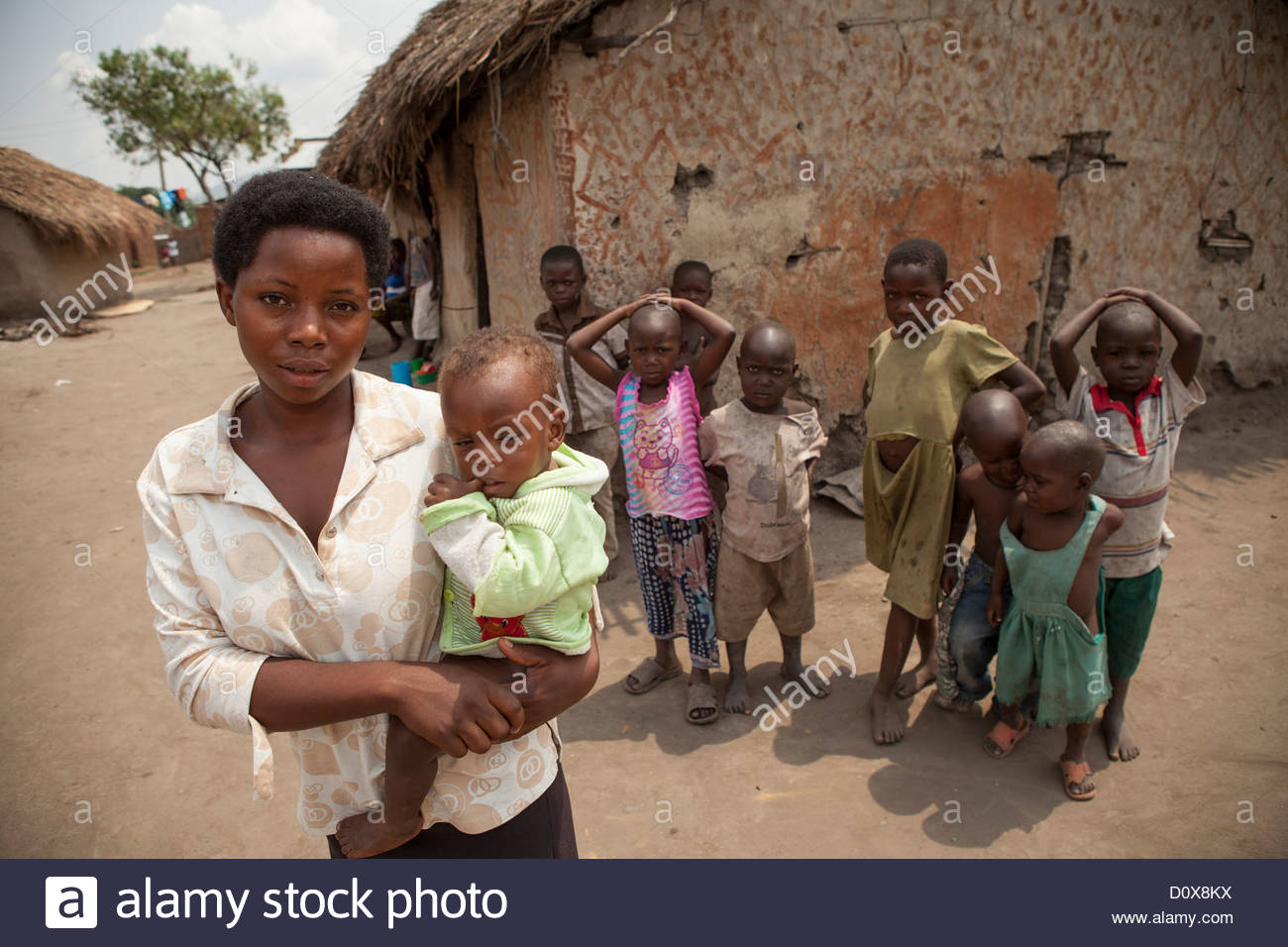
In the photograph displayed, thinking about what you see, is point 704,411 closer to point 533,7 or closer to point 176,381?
point 533,7

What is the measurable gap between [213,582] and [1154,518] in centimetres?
277

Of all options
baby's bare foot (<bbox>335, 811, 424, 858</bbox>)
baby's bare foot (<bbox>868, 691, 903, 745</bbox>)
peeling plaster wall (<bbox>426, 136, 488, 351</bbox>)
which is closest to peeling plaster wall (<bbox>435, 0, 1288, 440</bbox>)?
peeling plaster wall (<bbox>426, 136, 488, 351</bbox>)

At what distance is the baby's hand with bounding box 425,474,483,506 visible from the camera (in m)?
1.22

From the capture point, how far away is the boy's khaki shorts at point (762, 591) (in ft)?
10.2

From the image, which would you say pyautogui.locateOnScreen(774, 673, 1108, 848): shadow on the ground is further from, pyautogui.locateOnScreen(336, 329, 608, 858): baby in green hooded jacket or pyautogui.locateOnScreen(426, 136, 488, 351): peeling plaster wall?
pyautogui.locateOnScreen(426, 136, 488, 351): peeling plaster wall

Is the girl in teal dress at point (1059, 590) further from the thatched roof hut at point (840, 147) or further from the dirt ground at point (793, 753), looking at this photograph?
the thatched roof hut at point (840, 147)

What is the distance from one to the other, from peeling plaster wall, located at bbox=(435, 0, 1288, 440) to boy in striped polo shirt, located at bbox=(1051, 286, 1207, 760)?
2205mm

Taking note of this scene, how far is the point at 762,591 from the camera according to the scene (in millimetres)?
3164

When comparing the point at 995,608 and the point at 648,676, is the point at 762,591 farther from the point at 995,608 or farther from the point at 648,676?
the point at 995,608

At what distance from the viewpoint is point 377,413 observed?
1268 millimetres

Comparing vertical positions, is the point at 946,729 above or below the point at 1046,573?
below

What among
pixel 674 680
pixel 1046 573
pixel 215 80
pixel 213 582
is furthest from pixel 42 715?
pixel 215 80

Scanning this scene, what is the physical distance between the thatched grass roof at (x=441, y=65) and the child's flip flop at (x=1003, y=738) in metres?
3.77

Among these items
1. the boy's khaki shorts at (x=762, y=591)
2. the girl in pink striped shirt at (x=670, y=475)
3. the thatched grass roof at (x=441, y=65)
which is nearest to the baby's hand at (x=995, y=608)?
the boy's khaki shorts at (x=762, y=591)
